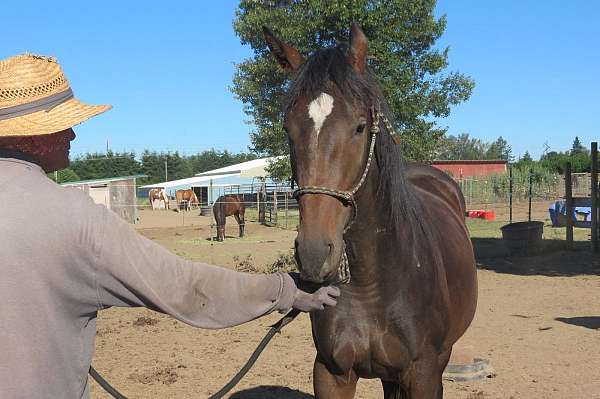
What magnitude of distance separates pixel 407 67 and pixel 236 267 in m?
5.92

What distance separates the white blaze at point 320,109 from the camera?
85.0 inches

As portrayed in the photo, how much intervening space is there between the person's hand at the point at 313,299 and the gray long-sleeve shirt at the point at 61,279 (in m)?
0.43

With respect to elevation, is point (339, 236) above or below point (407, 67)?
below

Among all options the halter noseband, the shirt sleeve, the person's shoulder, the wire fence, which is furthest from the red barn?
the person's shoulder

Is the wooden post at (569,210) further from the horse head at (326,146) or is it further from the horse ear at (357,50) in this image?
the horse head at (326,146)

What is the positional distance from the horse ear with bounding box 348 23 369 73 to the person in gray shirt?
1.12 metres

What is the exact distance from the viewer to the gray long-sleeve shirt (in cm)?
142

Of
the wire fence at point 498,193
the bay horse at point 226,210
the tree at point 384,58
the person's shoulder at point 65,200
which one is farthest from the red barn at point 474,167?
the person's shoulder at point 65,200

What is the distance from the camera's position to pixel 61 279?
4.83ft

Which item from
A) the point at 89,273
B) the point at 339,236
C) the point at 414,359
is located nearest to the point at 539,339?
the point at 414,359

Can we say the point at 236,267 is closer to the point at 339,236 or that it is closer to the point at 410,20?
the point at 410,20

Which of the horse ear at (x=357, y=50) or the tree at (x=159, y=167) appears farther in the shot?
the tree at (x=159, y=167)

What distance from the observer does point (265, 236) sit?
19.2 metres

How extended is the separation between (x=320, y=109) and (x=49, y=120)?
0.99 meters
